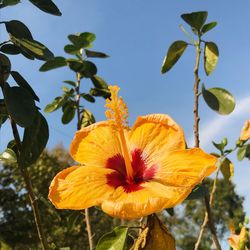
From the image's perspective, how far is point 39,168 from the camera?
16172 mm

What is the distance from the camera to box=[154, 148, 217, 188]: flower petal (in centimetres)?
127

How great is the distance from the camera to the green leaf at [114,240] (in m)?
1.42

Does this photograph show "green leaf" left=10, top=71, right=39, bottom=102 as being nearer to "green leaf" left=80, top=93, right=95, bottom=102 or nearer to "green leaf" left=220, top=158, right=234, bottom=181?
"green leaf" left=220, top=158, right=234, bottom=181

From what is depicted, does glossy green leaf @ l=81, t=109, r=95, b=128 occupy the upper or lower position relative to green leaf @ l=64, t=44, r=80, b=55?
lower

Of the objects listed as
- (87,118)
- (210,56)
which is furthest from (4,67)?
(210,56)

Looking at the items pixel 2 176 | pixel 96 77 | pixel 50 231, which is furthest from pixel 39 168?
pixel 96 77

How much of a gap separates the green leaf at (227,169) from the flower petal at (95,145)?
1433mm

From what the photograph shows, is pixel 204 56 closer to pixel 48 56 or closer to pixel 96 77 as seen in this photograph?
pixel 96 77

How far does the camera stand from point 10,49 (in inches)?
73.6

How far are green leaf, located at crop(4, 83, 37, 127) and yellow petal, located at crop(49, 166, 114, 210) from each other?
30cm

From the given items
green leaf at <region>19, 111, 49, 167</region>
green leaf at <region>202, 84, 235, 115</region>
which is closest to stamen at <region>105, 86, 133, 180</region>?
green leaf at <region>19, 111, 49, 167</region>

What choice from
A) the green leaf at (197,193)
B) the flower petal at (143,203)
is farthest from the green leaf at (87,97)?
the flower petal at (143,203)

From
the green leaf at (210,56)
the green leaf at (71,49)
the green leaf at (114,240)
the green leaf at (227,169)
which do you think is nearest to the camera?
the green leaf at (114,240)

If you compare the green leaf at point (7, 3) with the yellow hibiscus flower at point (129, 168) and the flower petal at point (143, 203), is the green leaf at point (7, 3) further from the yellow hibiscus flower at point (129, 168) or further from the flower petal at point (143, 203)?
the flower petal at point (143, 203)
